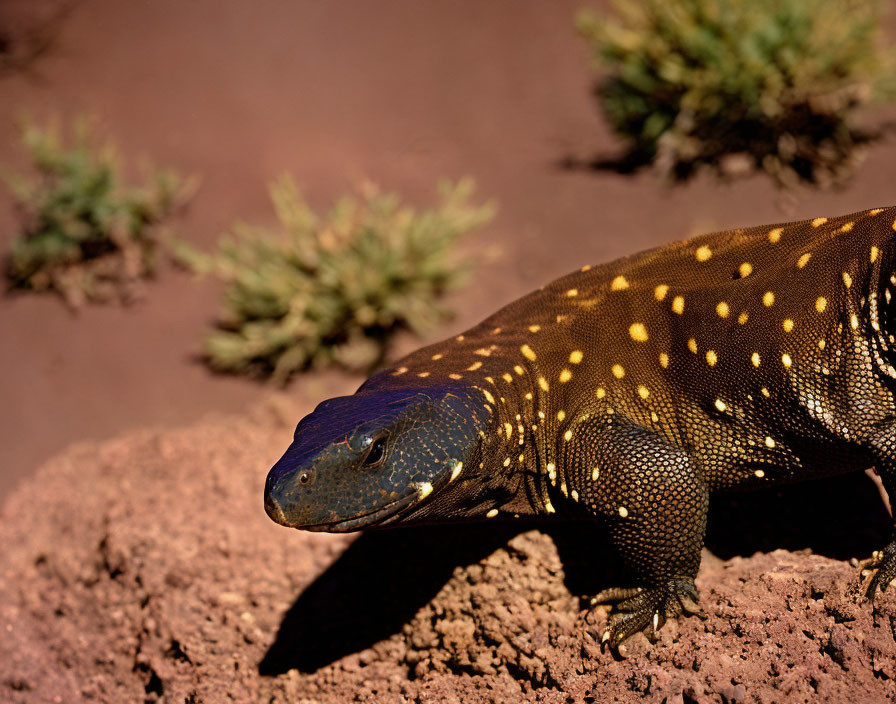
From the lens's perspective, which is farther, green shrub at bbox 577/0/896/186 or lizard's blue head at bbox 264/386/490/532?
green shrub at bbox 577/0/896/186

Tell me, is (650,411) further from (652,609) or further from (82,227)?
(82,227)

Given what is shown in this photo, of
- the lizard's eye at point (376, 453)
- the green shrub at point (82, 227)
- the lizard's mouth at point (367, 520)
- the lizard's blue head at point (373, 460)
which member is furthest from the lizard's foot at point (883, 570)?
the green shrub at point (82, 227)

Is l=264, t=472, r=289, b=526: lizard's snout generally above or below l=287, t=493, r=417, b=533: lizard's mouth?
above

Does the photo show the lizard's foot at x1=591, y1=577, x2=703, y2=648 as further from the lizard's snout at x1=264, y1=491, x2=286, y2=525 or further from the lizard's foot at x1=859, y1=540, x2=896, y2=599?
the lizard's snout at x1=264, y1=491, x2=286, y2=525

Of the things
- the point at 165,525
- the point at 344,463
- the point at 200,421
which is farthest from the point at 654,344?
the point at 200,421

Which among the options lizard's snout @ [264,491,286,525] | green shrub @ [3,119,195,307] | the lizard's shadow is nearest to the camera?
lizard's snout @ [264,491,286,525]

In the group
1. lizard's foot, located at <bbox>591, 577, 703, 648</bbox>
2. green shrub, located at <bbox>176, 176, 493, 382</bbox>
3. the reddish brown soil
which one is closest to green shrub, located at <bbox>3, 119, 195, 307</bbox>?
the reddish brown soil

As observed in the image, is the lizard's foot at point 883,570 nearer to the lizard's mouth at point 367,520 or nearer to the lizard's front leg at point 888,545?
the lizard's front leg at point 888,545

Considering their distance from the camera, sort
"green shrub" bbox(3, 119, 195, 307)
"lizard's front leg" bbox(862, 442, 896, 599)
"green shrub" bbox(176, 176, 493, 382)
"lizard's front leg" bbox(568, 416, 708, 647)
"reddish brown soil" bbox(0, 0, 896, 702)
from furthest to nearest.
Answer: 1. "green shrub" bbox(3, 119, 195, 307)
2. "green shrub" bbox(176, 176, 493, 382)
3. "reddish brown soil" bbox(0, 0, 896, 702)
4. "lizard's front leg" bbox(568, 416, 708, 647)
5. "lizard's front leg" bbox(862, 442, 896, 599)
